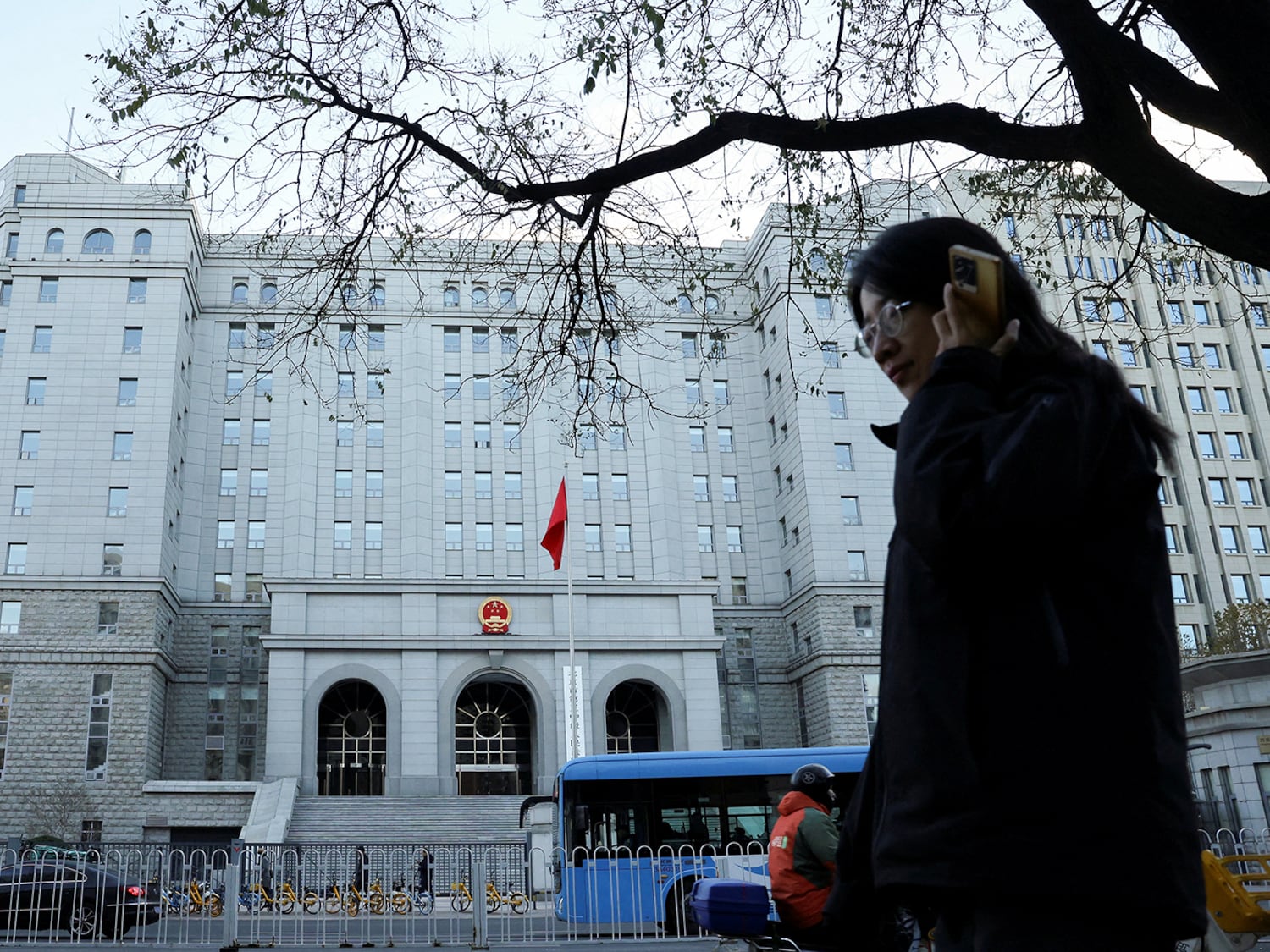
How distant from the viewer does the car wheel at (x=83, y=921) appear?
43.2 ft

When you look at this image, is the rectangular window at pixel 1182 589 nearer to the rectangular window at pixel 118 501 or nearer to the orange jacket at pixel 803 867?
the rectangular window at pixel 118 501

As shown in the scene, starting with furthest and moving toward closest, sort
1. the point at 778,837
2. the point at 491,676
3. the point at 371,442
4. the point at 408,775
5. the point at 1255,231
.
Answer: the point at 371,442 < the point at 491,676 < the point at 408,775 < the point at 778,837 < the point at 1255,231

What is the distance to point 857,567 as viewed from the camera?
4366 centimetres

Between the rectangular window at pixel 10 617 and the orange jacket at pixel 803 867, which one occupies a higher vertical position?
the rectangular window at pixel 10 617

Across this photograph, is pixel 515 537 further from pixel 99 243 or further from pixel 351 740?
pixel 99 243

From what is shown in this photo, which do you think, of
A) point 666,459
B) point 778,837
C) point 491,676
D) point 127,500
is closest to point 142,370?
point 127,500

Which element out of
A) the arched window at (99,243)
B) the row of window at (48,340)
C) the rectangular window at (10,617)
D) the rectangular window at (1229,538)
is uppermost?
the arched window at (99,243)

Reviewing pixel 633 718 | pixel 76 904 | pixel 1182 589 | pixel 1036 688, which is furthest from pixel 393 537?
pixel 1036 688

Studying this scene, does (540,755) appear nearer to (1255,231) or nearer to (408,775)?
(408,775)

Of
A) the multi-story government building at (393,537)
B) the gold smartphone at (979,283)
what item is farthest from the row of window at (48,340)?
the gold smartphone at (979,283)

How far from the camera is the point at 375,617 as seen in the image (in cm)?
3997

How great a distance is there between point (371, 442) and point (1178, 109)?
40891 mm

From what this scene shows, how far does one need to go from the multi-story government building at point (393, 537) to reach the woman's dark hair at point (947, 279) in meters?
34.9

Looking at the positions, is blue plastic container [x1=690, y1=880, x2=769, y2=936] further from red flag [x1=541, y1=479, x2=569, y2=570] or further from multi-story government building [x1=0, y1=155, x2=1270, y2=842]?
multi-story government building [x1=0, y1=155, x2=1270, y2=842]
